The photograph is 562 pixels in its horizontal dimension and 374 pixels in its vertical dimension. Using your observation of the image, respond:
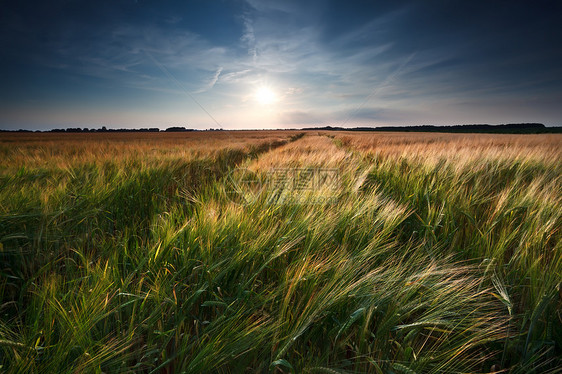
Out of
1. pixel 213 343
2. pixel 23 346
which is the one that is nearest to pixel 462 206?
pixel 213 343

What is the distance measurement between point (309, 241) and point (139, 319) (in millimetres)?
805

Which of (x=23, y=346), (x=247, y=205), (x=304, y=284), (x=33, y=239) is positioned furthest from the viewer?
(x=247, y=205)

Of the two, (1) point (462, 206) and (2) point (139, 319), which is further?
(1) point (462, 206)

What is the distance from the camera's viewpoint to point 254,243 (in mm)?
1113

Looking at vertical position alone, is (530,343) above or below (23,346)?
below

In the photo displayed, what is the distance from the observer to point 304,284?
0.94 m

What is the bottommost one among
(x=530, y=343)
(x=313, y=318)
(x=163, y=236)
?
(x=530, y=343)

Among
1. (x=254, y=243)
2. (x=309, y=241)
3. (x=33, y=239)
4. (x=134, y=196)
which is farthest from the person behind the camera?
(x=134, y=196)

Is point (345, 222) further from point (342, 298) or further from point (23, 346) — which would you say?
point (23, 346)

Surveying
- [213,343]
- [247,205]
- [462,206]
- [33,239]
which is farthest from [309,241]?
[33,239]

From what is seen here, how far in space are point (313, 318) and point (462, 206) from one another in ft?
5.27

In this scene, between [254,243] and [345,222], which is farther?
[345,222]

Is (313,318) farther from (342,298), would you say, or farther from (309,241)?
(309,241)

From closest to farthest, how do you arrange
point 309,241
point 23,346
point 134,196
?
point 23,346 → point 309,241 → point 134,196
